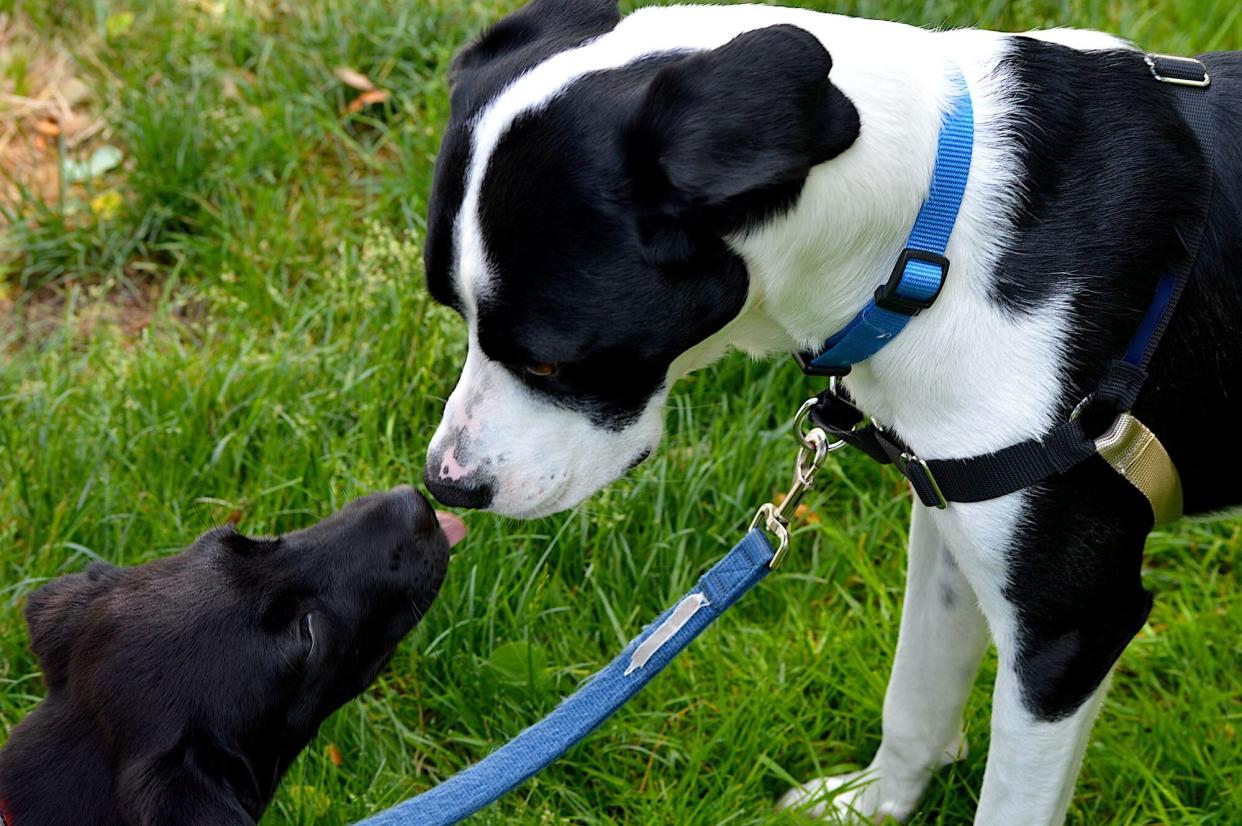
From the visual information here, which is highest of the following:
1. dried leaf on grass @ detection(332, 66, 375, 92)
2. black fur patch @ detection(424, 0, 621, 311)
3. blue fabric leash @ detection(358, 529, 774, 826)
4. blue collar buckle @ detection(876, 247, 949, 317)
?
black fur patch @ detection(424, 0, 621, 311)

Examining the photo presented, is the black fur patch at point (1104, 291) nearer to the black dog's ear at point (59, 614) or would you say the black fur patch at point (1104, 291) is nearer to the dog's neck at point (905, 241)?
the dog's neck at point (905, 241)

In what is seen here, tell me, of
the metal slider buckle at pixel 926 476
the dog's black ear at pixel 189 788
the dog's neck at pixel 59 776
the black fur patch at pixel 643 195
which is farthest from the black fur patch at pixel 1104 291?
the dog's neck at pixel 59 776

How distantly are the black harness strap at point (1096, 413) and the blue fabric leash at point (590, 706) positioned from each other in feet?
1.37

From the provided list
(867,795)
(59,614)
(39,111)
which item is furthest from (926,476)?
(39,111)

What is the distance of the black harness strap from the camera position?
2.32 metres

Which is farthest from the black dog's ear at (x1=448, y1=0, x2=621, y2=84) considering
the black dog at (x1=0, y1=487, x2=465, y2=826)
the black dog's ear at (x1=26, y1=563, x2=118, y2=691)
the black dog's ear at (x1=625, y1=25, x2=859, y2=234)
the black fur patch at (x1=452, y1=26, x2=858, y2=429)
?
the black dog's ear at (x1=26, y1=563, x2=118, y2=691)

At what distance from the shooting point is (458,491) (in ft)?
8.55

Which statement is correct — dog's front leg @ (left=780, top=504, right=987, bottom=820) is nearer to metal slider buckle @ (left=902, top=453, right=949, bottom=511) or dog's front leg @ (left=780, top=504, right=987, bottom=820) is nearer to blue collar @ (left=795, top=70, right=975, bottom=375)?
metal slider buckle @ (left=902, top=453, right=949, bottom=511)

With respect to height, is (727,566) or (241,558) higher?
(727,566)

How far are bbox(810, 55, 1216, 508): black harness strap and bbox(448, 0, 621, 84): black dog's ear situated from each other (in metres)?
0.91

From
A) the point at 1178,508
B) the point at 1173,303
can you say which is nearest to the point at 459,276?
the point at 1173,303

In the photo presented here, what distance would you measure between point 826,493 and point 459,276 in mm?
1828

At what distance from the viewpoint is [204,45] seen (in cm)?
515

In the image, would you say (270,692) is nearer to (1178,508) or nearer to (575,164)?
(575,164)
